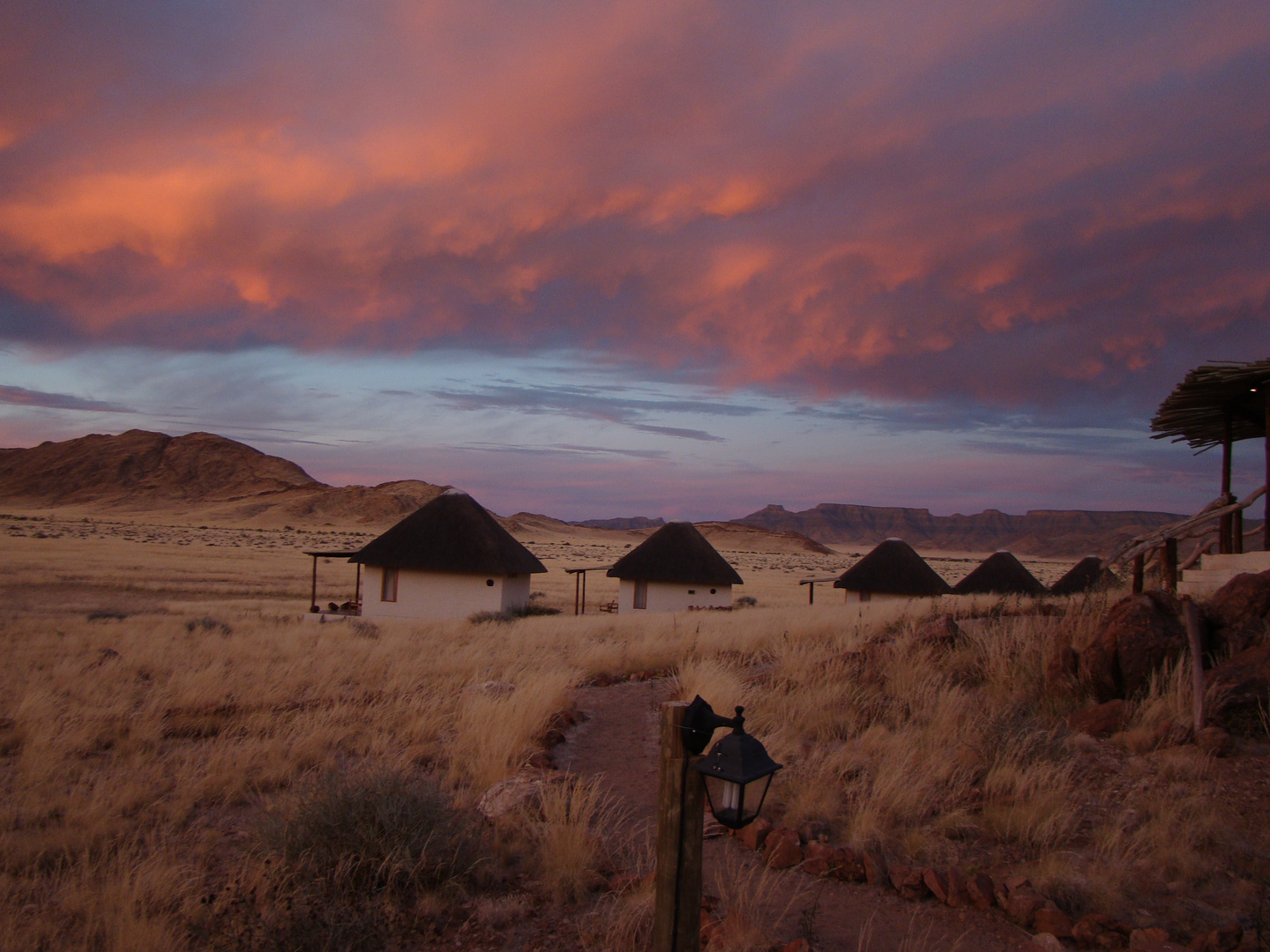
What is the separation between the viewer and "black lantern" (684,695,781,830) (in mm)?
3033

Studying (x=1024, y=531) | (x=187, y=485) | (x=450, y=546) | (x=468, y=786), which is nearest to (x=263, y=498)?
(x=187, y=485)

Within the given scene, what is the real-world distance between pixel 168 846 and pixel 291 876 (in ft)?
4.53

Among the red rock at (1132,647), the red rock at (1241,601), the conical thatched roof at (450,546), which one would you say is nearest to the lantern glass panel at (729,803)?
the red rock at (1132,647)

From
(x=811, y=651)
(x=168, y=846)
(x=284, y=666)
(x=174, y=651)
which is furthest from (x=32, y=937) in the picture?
(x=174, y=651)

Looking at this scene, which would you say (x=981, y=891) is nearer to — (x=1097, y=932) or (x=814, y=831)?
(x=1097, y=932)

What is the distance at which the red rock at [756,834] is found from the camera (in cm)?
526

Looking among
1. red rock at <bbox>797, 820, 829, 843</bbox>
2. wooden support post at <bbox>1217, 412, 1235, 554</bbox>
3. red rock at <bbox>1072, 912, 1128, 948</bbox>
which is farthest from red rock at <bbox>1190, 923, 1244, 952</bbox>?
wooden support post at <bbox>1217, 412, 1235, 554</bbox>

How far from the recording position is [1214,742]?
19.6 ft

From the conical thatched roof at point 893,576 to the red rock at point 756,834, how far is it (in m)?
20.2

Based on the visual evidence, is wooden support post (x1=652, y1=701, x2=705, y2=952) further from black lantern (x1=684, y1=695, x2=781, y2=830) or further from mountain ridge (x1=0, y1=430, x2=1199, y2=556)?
mountain ridge (x1=0, y1=430, x2=1199, y2=556)

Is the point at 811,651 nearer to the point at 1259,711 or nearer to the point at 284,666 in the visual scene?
the point at 1259,711

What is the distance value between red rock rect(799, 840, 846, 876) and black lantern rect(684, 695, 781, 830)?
2094 mm

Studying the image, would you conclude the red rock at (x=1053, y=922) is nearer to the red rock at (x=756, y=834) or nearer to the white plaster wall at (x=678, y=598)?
the red rock at (x=756, y=834)

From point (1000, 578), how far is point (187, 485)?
17171cm
